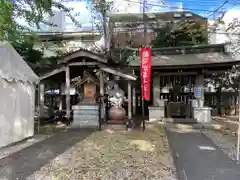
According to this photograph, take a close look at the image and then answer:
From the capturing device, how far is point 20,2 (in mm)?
8375

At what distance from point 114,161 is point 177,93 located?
369 inches

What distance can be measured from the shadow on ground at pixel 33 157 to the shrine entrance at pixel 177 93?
6577 millimetres

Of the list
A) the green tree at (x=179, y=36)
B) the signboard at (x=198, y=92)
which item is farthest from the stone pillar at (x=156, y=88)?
the green tree at (x=179, y=36)

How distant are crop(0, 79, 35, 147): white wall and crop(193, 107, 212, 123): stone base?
28.8 ft

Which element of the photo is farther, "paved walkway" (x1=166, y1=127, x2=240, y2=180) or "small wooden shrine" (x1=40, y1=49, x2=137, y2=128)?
"small wooden shrine" (x1=40, y1=49, x2=137, y2=128)

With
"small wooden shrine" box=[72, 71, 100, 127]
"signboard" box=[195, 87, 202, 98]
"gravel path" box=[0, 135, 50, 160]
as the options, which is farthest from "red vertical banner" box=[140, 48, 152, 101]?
"gravel path" box=[0, 135, 50, 160]

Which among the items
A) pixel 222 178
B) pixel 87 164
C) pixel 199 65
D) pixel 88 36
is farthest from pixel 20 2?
pixel 88 36

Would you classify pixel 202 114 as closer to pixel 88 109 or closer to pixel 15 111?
pixel 88 109

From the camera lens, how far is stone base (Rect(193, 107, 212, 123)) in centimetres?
1456

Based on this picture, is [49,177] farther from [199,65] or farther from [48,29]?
[48,29]

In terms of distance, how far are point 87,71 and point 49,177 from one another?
29.8ft

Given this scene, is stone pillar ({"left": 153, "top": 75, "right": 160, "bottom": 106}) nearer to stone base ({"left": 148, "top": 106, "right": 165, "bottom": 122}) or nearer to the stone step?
stone base ({"left": 148, "top": 106, "right": 165, "bottom": 122})

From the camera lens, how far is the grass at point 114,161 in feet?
18.2

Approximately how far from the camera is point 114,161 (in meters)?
6.58
